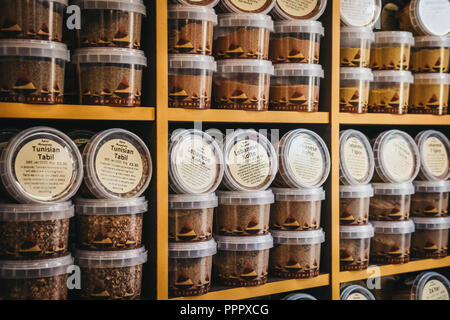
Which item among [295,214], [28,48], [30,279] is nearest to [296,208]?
[295,214]

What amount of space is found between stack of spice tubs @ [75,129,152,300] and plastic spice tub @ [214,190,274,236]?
285 mm

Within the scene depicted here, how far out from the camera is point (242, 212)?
5.45 ft

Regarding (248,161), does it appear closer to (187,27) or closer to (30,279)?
(187,27)

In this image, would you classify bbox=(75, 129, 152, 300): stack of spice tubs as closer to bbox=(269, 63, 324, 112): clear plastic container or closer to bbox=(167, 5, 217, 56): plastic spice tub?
bbox=(167, 5, 217, 56): plastic spice tub

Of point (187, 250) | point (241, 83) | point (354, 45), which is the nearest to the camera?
point (187, 250)

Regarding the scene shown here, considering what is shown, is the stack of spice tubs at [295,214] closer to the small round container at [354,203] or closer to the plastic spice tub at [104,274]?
the small round container at [354,203]

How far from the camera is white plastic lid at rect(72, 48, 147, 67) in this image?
4.77ft

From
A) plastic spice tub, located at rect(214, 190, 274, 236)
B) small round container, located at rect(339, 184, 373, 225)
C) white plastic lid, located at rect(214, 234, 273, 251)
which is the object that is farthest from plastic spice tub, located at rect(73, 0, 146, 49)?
small round container, located at rect(339, 184, 373, 225)

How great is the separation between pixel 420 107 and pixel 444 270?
2.54 ft

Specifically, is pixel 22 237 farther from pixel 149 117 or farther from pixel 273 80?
pixel 273 80

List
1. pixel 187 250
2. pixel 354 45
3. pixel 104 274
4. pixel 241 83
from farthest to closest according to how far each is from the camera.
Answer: pixel 354 45 < pixel 241 83 < pixel 187 250 < pixel 104 274

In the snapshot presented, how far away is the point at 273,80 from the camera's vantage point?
5.87 feet

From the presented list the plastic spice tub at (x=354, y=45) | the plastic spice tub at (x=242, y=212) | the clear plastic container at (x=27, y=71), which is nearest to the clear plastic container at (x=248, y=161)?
the plastic spice tub at (x=242, y=212)

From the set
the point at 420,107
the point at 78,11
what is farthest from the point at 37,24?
the point at 420,107
